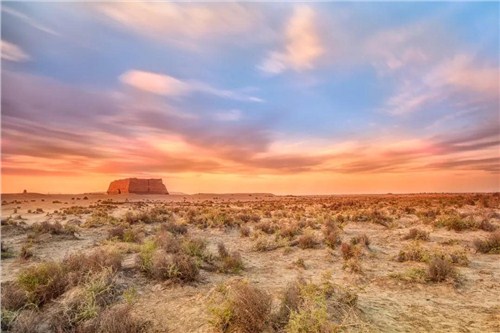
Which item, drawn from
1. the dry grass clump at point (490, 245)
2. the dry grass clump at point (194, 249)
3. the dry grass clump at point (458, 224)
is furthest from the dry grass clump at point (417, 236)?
the dry grass clump at point (194, 249)

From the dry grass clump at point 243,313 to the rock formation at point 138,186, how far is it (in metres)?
135

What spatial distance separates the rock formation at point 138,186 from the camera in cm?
13700

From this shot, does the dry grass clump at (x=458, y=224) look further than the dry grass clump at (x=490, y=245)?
Yes

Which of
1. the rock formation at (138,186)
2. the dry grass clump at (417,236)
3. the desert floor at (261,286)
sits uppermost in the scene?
the rock formation at (138,186)

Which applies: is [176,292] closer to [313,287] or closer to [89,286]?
[89,286]

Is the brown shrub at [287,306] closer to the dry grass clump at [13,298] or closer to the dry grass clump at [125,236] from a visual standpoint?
the dry grass clump at [13,298]

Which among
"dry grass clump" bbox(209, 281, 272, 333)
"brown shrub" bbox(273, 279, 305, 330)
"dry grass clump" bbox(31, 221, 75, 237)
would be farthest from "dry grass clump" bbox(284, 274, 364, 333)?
"dry grass clump" bbox(31, 221, 75, 237)

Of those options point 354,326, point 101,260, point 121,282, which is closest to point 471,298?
point 354,326

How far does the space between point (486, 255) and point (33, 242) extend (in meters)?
18.7

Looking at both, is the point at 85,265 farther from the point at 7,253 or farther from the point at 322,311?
the point at 7,253

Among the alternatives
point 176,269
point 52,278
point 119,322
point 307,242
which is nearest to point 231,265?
point 176,269

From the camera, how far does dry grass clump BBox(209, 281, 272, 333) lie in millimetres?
6172

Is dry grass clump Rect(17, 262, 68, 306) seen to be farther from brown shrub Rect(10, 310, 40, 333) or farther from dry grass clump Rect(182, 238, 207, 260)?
dry grass clump Rect(182, 238, 207, 260)

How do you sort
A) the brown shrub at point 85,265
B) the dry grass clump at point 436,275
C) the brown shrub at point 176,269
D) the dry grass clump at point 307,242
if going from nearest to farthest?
the brown shrub at point 85,265 < the brown shrub at point 176,269 < the dry grass clump at point 436,275 < the dry grass clump at point 307,242
